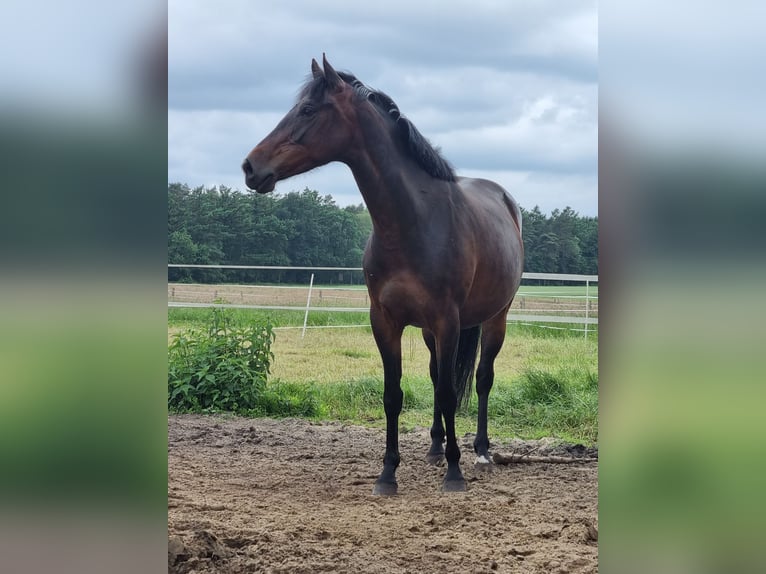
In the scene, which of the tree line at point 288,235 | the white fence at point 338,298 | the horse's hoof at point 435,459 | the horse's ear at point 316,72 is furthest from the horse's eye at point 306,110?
the tree line at point 288,235

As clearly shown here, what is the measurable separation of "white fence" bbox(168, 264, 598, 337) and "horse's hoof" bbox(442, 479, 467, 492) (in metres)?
6.61

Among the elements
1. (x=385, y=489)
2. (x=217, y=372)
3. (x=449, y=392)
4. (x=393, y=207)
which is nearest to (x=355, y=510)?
(x=385, y=489)

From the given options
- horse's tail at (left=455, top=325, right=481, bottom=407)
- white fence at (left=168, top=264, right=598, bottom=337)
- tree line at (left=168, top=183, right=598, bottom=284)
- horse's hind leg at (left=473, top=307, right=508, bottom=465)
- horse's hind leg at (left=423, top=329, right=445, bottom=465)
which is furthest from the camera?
tree line at (left=168, top=183, right=598, bottom=284)

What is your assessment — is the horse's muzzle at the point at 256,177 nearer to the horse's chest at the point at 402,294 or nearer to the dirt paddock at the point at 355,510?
the horse's chest at the point at 402,294

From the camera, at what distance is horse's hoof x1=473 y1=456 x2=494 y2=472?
4809 millimetres

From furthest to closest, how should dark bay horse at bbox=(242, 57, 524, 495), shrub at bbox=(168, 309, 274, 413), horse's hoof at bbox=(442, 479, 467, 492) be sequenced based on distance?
shrub at bbox=(168, 309, 274, 413), horse's hoof at bbox=(442, 479, 467, 492), dark bay horse at bbox=(242, 57, 524, 495)

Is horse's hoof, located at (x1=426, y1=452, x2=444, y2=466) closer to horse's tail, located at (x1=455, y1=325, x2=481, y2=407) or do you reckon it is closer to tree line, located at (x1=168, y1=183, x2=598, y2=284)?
horse's tail, located at (x1=455, y1=325, x2=481, y2=407)

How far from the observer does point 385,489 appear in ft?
13.6

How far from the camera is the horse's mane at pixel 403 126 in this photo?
3.98 m

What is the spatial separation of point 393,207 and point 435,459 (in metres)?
1.90

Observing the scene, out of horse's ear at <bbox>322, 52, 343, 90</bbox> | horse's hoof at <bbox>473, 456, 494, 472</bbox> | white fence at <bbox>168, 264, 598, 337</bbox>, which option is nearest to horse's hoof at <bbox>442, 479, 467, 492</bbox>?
horse's hoof at <bbox>473, 456, 494, 472</bbox>
